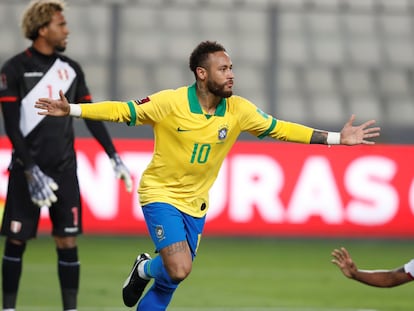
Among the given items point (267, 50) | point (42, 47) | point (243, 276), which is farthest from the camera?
point (267, 50)

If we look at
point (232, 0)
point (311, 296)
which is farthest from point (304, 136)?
point (232, 0)

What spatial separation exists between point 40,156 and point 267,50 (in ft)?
25.9

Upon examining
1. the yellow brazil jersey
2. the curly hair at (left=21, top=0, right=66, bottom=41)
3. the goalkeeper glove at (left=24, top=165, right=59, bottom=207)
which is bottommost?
the goalkeeper glove at (left=24, top=165, right=59, bottom=207)

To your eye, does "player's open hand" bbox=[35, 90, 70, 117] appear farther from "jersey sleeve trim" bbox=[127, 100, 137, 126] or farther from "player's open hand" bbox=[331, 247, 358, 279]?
"player's open hand" bbox=[331, 247, 358, 279]

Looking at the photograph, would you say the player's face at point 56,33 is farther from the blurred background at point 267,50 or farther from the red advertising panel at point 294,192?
the blurred background at point 267,50

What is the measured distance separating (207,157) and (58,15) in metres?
1.64

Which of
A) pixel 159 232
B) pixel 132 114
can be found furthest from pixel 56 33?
pixel 159 232

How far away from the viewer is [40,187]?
24.5 ft

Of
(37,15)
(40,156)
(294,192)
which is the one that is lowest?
(294,192)

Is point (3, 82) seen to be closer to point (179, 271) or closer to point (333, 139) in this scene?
point (179, 271)

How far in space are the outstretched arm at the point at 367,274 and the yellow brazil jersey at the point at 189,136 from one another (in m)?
1.27

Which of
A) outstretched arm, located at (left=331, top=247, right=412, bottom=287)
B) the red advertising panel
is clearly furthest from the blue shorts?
the red advertising panel

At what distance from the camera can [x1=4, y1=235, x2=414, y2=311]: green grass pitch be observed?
900 centimetres

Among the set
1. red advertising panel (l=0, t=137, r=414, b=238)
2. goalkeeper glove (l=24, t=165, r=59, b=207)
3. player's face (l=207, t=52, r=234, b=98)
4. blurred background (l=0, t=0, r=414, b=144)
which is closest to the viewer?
player's face (l=207, t=52, r=234, b=98)
